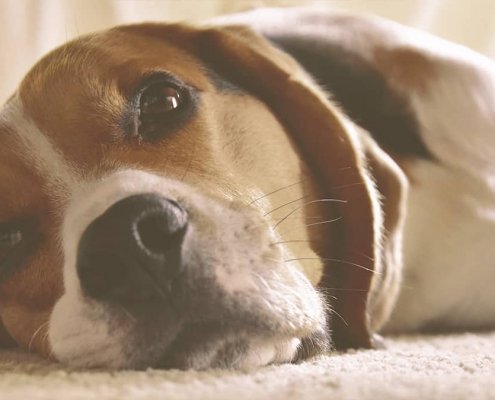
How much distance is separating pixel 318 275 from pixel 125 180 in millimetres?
444

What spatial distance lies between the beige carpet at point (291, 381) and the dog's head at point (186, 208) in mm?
81

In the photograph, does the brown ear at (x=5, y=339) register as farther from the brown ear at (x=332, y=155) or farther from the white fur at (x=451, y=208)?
the white fur at (x=451, y=208)

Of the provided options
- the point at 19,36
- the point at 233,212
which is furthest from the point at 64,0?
the point at 233,212

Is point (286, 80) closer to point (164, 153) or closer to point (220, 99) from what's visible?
point (220, 99)

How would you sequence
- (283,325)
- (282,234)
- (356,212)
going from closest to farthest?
(283,325)
(282,234)
(356,212)

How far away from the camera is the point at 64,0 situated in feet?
9.20

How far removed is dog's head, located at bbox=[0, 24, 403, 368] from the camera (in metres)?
1.10

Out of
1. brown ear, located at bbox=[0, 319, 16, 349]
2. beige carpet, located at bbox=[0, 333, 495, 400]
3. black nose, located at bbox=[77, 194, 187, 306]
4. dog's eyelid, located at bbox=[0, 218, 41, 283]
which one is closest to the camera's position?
beige carpet, located at bbox=[0, 333, 495, 400]

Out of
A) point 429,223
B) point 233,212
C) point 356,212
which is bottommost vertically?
point 429,223

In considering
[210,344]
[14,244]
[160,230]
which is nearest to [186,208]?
[160,230]

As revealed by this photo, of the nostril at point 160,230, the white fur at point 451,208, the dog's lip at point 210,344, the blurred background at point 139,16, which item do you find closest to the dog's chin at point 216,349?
the dog's lip at point 210,344

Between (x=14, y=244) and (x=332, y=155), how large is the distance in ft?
2.18

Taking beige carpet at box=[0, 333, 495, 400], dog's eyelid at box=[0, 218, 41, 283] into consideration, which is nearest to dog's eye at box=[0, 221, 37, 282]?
dog's eyelid at box=[0, 218, 41, 283]

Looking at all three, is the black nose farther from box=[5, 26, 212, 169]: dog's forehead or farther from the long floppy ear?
the long floppy ear
